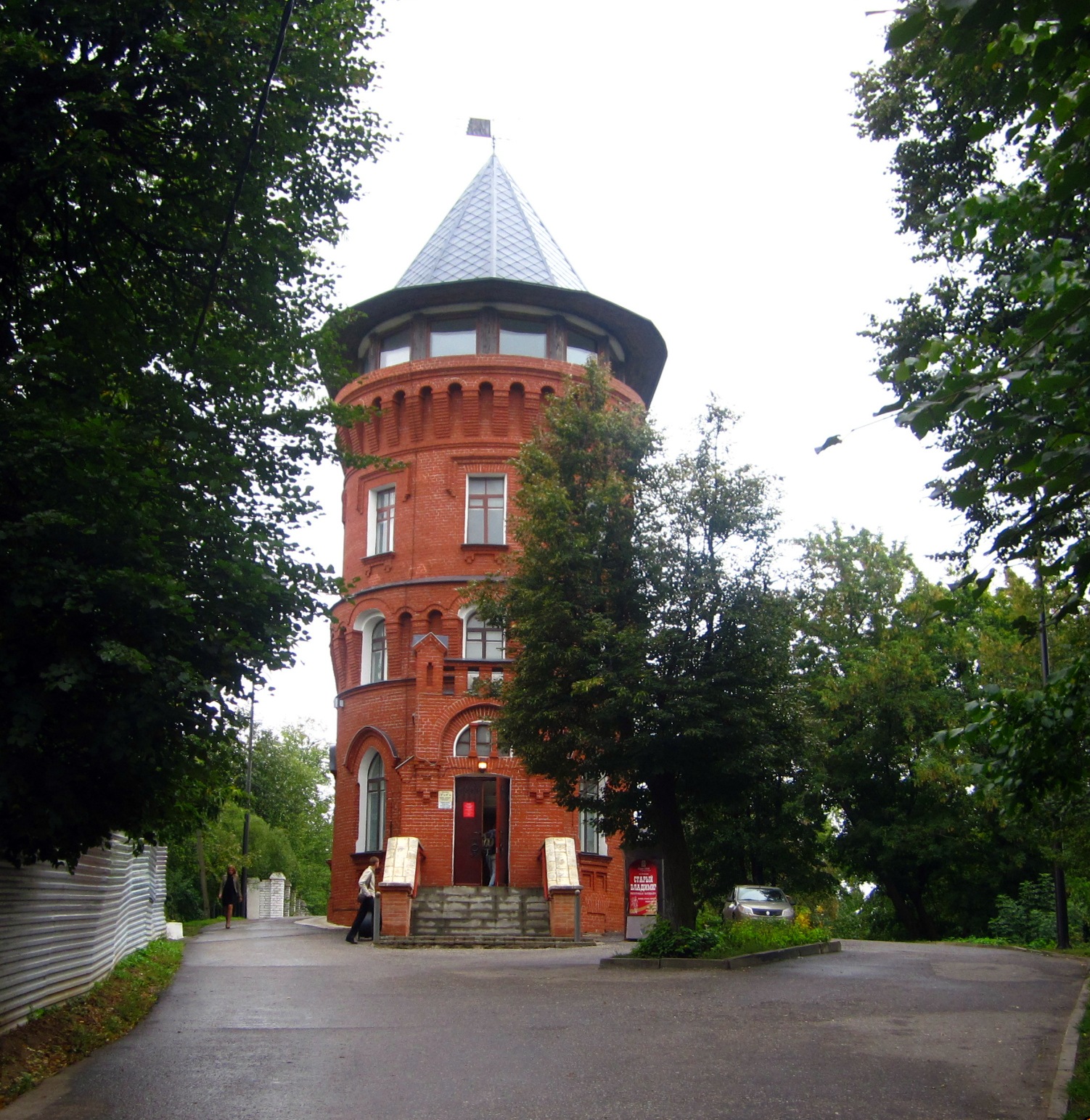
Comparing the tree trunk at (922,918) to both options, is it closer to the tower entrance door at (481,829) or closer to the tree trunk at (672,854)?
the tower entrance door at (481,829)

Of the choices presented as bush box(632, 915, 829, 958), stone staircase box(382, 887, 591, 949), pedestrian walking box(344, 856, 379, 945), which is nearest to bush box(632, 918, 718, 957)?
bush box(632, 915, 829, 958)

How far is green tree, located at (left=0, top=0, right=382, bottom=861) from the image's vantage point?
902 cm

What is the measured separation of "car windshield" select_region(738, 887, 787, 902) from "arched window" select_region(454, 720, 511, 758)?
702 cm

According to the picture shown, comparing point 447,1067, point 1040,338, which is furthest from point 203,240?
point 1040,338

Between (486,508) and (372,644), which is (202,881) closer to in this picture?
(372,644)

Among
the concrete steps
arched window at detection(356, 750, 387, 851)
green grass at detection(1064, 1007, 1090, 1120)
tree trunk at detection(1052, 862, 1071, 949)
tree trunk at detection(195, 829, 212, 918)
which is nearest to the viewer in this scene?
green grass at detection(1064, 1007, 1090, 1120)

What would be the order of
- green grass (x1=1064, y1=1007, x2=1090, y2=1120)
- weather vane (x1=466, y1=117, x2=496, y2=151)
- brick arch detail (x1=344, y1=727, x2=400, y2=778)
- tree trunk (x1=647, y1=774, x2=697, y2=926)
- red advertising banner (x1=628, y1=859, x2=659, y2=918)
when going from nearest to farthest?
green grass (x1=1064, y1=1007, x2=1090, y2=1120), tree trunk (x1=647, y1=774, x2=697, y2=926), red advertising banner (x1=628, y1=859, x2=659, y2=918), brick arch detail (x1=344, y1=727, x2=400, y2=778), weather vane (x1=466, y1=117, x2=496, y2=151)

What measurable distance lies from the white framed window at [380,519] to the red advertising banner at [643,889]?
11.5m

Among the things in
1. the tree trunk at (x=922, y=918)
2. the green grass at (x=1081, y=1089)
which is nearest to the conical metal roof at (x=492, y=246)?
the tree trunk at (x=922, y=918)

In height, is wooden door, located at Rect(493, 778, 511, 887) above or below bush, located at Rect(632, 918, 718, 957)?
above

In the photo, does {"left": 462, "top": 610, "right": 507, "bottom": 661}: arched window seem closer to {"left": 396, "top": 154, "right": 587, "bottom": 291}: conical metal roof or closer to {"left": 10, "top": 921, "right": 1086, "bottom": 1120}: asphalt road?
{"left": 396, "top": 154, "right": 587, "bottom": 291}: conical metal roof

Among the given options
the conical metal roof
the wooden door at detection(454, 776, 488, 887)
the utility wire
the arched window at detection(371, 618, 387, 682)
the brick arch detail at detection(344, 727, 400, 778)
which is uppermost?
the conical metal roof

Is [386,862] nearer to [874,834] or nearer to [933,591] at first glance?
[874,834]

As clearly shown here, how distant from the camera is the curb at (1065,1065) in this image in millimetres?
7754
